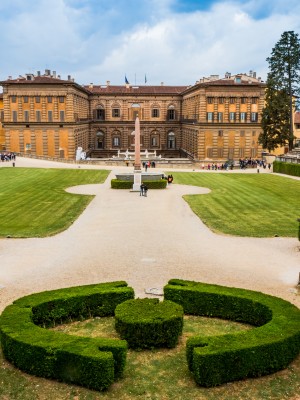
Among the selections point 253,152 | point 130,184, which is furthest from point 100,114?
point 130,184

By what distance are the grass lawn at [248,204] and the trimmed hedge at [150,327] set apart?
1351 centimetres

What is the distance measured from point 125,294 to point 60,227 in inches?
525

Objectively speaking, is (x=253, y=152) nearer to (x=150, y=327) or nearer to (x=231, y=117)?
(x=231, y=117)

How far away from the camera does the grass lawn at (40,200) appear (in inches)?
1082

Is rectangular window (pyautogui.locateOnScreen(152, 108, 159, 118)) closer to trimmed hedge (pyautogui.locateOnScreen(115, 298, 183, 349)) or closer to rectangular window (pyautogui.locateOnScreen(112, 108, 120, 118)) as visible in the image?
rectangular window (pyautogui.locateOnScreen(112, 108, 120, 118))

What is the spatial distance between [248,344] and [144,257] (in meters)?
9.98

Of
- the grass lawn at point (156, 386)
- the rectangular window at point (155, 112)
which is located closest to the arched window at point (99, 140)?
the rectangular window at point (155, 112)

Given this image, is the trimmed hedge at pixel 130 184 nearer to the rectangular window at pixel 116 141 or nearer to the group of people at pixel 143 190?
the group of people at pixel 143 190

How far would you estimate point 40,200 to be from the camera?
3681cm

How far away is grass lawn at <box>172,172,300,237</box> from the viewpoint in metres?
27.1

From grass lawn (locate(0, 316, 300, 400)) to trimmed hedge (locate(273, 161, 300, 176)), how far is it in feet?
150

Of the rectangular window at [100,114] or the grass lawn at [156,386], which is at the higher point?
the rectangular window at [100,114]

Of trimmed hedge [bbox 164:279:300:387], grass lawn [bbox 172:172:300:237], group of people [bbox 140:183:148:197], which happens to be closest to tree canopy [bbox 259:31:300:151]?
grass lawn [bbox 172:172:300:237]

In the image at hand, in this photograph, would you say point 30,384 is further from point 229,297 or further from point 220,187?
point 220,187
